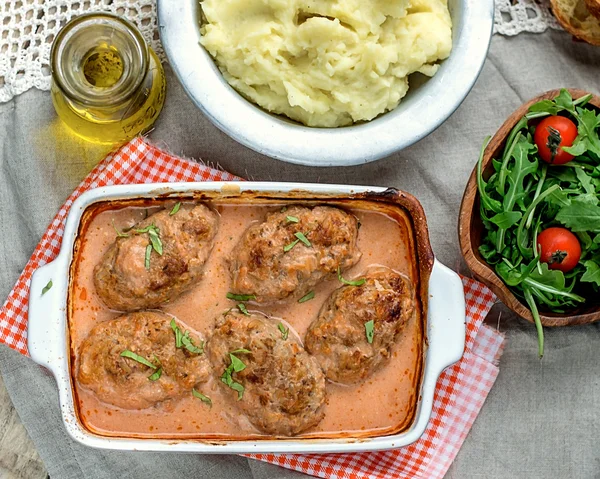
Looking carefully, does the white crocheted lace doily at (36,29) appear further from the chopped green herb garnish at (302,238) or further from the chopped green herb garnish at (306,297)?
the chopped green herb garnish at (306,297)

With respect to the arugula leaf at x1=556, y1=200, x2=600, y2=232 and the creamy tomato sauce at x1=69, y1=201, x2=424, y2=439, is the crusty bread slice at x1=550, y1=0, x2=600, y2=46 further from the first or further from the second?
the creamy tomato sauce at x1=69, y1=201, x2=424, y2=439

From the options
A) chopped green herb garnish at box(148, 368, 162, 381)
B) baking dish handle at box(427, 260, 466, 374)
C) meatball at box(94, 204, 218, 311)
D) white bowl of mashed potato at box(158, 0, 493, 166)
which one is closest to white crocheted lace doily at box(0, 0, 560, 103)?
white bowl of mashed potato at box(158, 0, 493, 166)

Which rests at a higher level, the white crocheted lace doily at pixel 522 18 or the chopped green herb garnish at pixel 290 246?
the white crocheted lace doily at pixel 522 18

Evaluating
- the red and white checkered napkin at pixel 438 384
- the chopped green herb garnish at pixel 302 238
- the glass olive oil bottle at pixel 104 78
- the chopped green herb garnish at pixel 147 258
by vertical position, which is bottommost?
the red and white checkered napkin at pixel 438 384

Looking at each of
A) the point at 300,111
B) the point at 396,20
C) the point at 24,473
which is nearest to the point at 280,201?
the point at 300,111

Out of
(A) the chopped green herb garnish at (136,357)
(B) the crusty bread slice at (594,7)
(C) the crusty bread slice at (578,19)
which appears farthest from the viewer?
(C) the crusty bread slice at (578,19)

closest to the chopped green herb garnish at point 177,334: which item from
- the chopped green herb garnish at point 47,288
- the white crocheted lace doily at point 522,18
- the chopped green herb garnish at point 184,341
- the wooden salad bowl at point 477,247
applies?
the chopped green herb garnish at point 184,341

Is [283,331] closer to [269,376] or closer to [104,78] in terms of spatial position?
[269,376]

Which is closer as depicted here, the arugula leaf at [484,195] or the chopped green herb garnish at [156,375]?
the chopped green herb garnish at [156,375]

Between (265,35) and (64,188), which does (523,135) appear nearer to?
(265,35)
